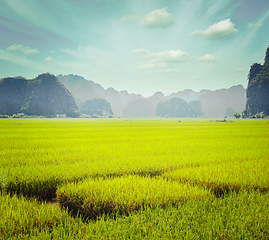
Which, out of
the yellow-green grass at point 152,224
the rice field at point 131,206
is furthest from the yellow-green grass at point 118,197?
the yellow-green grass at point 152,224

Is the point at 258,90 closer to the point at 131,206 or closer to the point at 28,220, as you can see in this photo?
the point at 131,206

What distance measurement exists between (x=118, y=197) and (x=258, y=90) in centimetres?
20529

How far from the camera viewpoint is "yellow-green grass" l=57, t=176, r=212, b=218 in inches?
147

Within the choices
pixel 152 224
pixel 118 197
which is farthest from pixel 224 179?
pixel 118 197

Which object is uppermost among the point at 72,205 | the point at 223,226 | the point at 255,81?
the point at 255,81

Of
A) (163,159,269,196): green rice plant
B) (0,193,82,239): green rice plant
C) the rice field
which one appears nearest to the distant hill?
(163,159,269,196): green rice plant

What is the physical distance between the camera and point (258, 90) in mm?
158000

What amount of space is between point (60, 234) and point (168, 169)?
469 centimetres

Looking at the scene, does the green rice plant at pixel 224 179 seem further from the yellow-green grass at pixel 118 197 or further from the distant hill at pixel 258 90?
the distant hill at pixel 258 90

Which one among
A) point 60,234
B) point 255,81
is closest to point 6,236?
point 60,234

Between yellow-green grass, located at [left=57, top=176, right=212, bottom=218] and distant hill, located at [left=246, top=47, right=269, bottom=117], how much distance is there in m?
187

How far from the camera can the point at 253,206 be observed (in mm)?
3645

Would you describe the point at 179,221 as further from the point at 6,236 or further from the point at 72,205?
the point at 6,236

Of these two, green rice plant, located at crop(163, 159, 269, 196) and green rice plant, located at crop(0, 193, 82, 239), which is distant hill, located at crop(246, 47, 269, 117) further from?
green rice plant, located at crop(0, 193, 82, 239)
